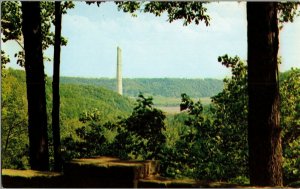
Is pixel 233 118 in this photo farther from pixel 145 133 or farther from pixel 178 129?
pixel 145 133

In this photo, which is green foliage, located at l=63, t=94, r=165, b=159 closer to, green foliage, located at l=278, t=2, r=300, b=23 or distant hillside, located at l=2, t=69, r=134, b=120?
distant hillside, located at l=2, t=69, r=134, b=120

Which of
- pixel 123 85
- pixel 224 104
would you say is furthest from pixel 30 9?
pixel 224 104

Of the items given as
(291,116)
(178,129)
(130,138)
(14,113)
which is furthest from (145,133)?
(14,113)

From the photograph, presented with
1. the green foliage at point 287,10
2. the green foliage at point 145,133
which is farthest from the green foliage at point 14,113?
the green foliage at point 287,10

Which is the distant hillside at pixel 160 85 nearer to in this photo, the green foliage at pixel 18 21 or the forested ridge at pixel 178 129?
the forested ridge at pixel 178 129

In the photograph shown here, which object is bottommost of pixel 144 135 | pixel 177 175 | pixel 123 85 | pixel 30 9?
pixel 177 175

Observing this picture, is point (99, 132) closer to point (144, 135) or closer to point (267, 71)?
point (144, 135)

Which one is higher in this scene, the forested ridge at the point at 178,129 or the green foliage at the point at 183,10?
the green foliage at the point at 183,10
